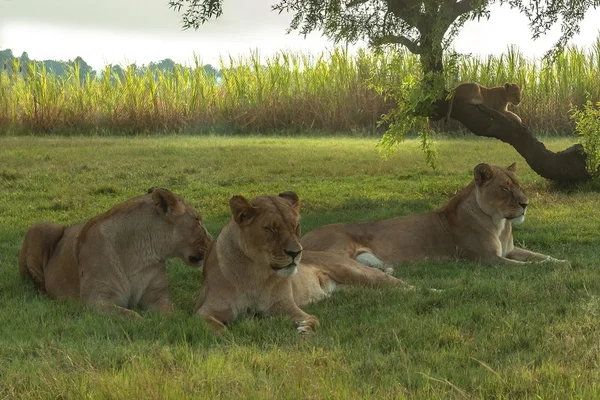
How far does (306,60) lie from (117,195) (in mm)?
15011

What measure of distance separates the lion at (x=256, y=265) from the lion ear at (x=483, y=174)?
2.75m

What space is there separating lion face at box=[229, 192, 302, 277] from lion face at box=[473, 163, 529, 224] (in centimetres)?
306

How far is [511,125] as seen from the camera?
1349 cm

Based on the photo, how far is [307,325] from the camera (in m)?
5.39

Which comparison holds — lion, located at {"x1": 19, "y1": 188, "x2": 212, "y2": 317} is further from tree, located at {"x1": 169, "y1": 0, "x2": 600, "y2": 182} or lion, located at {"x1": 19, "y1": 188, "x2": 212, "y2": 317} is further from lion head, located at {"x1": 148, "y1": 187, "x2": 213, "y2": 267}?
tree, located at {"x1": 169, "y1": 0, "x2": 600, "y2": 182}

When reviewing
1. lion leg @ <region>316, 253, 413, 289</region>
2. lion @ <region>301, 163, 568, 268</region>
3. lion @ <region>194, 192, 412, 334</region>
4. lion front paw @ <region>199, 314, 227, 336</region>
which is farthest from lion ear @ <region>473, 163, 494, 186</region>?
lion front paw @ <region>199, 314, 227, 336</region>

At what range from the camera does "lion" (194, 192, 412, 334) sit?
5449 mm

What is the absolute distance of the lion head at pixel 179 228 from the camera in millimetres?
6219

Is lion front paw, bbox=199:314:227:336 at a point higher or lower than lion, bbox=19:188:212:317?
lower

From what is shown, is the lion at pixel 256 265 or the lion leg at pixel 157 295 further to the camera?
the lion leg at pixel 157 295

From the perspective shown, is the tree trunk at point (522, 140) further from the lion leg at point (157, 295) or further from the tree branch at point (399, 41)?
the lion leg at point (157, 295)

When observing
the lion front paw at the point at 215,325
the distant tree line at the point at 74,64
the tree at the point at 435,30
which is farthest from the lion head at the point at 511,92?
the distant tree line at the point at 74,64

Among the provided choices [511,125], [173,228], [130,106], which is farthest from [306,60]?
[173,228]

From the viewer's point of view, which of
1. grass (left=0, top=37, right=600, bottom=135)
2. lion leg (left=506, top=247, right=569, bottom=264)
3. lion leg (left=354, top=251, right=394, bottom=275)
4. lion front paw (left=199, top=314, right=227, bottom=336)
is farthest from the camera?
grass (left=0, top=37, right=600, bottom=135)
